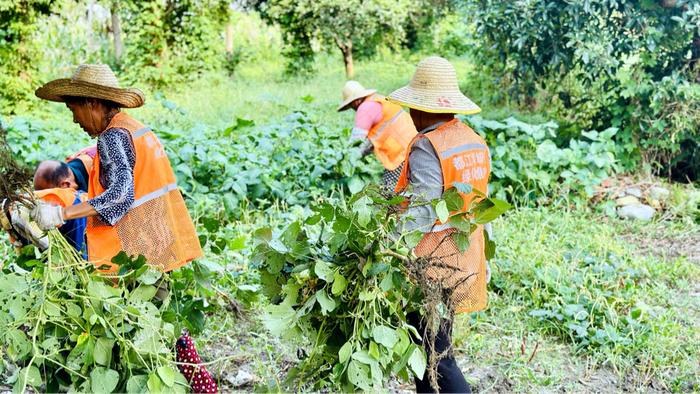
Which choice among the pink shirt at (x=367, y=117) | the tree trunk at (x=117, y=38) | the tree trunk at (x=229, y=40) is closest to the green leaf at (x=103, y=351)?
the pink shirt at (x=367, y=117)

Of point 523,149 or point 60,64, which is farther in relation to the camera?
point 60,64

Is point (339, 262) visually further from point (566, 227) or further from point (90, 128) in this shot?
point (566, 227)

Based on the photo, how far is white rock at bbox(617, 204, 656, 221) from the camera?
5.97m

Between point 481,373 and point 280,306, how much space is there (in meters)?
1.61

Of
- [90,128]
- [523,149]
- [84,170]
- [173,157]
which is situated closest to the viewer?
[90,128]

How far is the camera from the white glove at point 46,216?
98.6 inches

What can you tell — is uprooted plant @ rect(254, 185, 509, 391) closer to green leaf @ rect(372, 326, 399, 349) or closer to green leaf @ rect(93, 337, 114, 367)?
green leaf @ rect(372, 326, 399, 349)

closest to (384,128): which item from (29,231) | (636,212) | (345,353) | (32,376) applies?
(636,212)

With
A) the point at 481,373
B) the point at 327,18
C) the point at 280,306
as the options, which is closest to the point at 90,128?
the point at 280,306

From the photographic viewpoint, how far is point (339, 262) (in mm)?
2430

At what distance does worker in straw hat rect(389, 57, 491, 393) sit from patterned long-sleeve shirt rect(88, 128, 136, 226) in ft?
3.40

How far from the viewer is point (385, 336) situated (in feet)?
7.39

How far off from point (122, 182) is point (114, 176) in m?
0.04

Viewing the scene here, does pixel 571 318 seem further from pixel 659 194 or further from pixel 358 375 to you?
pixel 659 194
